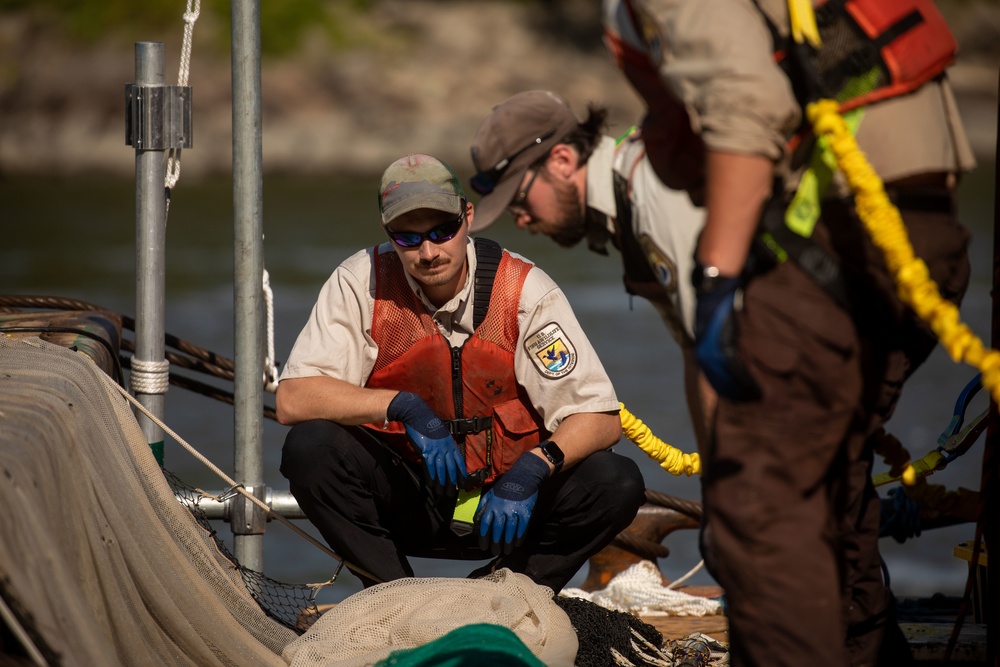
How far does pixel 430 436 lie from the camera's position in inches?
132

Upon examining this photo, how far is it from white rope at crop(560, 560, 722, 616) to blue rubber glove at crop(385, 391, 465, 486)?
0.68 meters

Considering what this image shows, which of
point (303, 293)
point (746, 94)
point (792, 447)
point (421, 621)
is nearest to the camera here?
point (746, 94)

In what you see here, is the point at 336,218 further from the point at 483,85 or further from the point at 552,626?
the point at 552,626

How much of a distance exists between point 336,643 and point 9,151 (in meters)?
19.6

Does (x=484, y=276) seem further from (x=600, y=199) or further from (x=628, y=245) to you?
(x=628, y=245)

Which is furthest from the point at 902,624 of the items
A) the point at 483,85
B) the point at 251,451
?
the point at 483,85

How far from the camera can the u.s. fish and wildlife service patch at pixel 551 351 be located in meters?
3.46

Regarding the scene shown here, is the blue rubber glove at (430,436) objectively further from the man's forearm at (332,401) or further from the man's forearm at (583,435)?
the man's forearm at (583,435)

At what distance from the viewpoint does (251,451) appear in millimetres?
3781

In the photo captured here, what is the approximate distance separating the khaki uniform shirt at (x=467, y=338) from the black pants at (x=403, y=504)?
0.49 feet

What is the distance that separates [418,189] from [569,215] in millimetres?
388

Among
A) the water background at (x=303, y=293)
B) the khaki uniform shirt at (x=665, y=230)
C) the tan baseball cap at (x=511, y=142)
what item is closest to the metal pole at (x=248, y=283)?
the tan baseball cap at (x=511, y=142)

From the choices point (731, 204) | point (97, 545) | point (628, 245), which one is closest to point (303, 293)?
point (628, 245)

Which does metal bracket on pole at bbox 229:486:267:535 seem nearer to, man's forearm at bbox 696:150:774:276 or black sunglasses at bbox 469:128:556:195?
black sunglasses at bbox 469:128:556:195
